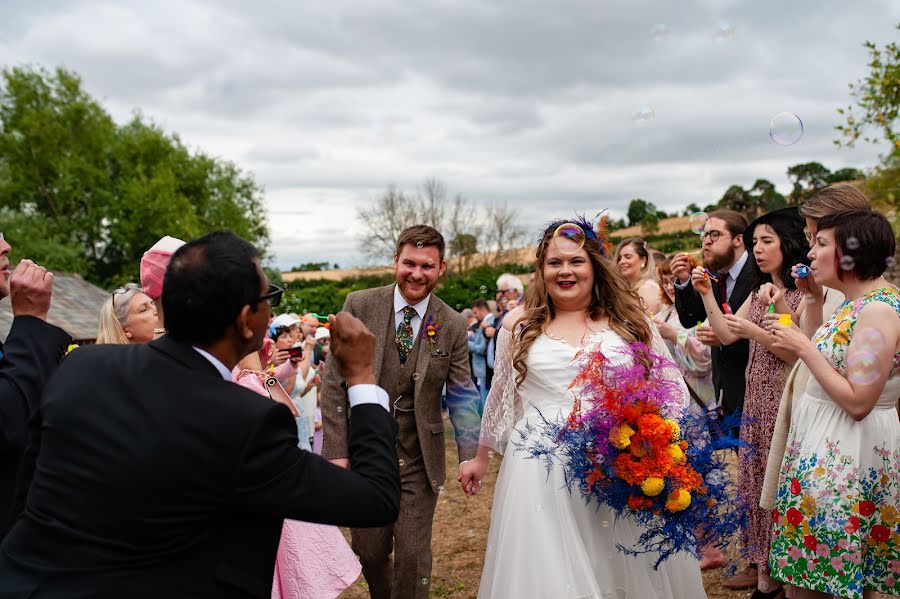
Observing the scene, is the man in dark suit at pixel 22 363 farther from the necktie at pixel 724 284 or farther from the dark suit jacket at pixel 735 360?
the necktie at pixel 724 284

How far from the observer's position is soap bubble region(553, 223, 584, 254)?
165 inches

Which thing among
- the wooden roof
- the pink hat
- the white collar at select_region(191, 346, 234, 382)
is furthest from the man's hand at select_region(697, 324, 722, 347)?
the wooden roof

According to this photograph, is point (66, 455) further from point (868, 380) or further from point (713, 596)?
point (713, 596)

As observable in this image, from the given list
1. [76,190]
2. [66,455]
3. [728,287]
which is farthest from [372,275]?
[66,455]

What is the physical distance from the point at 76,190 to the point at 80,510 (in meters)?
45.2

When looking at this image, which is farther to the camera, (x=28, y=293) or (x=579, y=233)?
(x=579, y=233)

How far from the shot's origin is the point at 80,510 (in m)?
2.00

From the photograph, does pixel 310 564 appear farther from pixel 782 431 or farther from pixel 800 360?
pixel 800 360

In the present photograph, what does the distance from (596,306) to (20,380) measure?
3015 mm

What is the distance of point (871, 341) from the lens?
3.59 metres

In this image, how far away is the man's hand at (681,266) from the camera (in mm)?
5961

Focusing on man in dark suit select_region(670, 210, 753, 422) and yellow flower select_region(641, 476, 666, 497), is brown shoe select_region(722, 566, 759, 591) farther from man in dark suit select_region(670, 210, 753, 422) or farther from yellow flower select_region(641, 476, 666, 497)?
yellow flower select_region(641, 476, 666, 497)

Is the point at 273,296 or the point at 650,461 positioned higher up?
the point at 273,296

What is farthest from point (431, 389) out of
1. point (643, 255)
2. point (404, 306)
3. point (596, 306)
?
point (643, 255)
